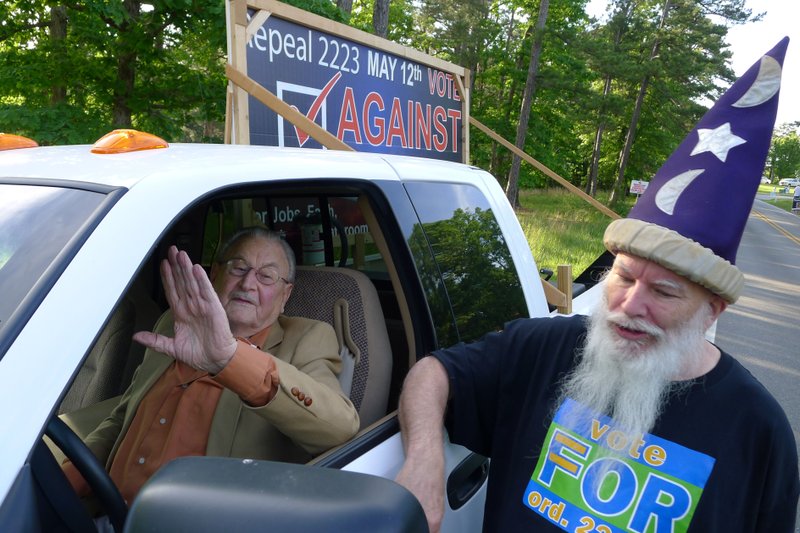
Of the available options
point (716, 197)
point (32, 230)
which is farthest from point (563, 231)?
point (32, 230)

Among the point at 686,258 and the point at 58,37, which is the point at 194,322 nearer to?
the point at 686,258

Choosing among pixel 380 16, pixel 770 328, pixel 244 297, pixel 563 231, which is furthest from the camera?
pixel 563 231

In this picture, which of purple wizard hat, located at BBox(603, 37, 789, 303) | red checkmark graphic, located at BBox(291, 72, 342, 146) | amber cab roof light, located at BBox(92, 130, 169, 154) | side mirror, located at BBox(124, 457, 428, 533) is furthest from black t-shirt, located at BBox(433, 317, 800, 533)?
red checkmark graphic, located at BBox(291, 72, 342, 146)

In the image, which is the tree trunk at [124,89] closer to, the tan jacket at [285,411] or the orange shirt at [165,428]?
the tan jacket at [285,411]

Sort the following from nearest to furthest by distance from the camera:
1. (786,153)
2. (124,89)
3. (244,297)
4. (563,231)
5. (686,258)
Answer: (686,258)
(244,297)
(124,89)
(563,231)
(786,153)

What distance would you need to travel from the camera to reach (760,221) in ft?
116

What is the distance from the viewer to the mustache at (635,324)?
1525mm

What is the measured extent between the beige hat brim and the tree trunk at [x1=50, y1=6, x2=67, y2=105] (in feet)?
26.4

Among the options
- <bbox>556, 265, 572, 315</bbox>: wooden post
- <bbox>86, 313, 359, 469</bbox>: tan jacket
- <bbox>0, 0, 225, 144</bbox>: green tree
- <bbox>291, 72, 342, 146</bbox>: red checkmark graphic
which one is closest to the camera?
<bbox>86, 313, 359, 469</bbox>: tan jacket

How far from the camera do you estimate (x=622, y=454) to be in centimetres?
150

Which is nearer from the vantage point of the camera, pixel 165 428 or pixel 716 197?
pixel 716 197

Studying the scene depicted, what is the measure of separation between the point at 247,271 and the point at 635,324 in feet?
4.12

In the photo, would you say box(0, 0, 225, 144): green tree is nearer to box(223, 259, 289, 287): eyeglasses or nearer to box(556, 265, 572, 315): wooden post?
box(556, 265, 572, 315): wooden post

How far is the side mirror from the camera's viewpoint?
0.75 meters
